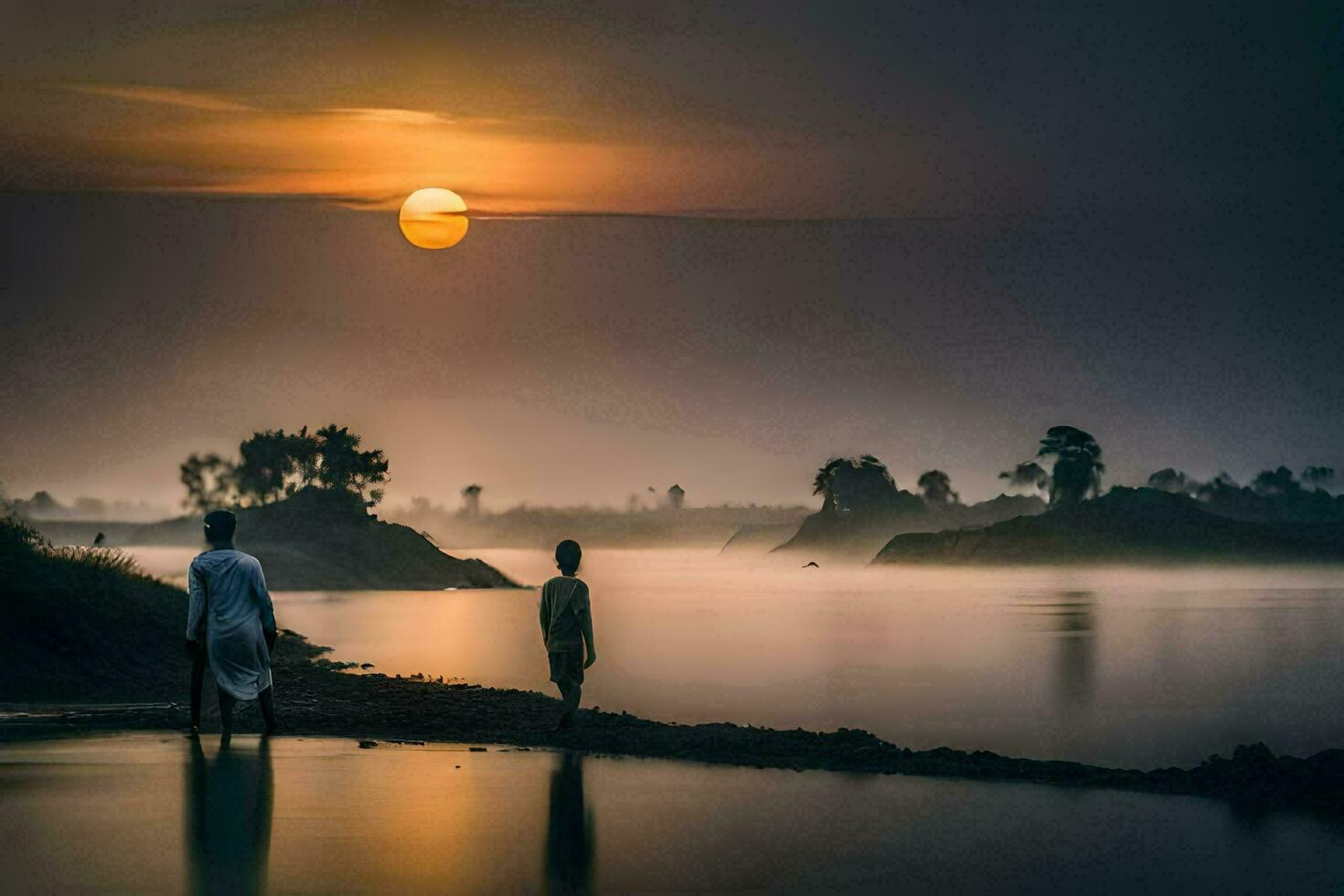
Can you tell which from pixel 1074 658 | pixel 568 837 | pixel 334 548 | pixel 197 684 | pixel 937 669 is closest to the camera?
pixel 568 837

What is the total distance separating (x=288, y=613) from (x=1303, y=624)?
71049 mm

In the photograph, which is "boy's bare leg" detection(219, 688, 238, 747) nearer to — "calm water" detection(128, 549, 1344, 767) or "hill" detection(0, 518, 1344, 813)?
"hill" detection(0, 518, 1344, 813)

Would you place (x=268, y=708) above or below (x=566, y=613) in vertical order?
below

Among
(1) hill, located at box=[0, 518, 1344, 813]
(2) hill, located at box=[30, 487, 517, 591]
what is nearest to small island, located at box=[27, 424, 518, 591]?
(2) hill, located at box=[30, 487, 517, 591]

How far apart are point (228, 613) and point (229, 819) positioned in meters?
4.80

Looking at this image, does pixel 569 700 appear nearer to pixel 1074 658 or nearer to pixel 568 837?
pixel 568 837

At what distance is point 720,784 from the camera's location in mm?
15375

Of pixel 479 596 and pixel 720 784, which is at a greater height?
pixel 479 596

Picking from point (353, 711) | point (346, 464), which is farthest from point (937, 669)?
point (346, 464)

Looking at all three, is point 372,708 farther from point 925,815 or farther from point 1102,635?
point 1102,635

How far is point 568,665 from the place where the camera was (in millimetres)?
18094

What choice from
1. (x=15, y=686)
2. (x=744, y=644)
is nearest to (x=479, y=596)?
(x=744, y=644)

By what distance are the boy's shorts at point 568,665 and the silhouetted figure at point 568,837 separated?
1.98 m

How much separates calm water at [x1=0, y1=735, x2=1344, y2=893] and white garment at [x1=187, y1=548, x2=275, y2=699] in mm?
1000
